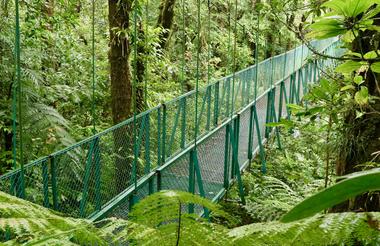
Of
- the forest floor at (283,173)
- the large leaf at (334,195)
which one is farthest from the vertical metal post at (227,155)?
the large leaf at (334,195)

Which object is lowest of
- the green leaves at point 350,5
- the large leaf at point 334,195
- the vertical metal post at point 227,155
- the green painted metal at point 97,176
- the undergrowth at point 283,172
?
the undergrowth at point 283,172

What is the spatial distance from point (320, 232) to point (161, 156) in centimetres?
277

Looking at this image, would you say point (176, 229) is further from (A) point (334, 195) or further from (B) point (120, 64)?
(B) point (120, 64)

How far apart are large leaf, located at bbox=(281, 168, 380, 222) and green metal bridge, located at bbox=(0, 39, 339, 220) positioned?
1.25 m

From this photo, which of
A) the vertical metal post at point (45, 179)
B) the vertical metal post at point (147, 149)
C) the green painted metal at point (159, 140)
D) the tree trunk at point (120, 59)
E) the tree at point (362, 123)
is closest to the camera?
the tree at point (362, 123)

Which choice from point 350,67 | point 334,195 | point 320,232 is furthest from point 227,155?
point 334,195

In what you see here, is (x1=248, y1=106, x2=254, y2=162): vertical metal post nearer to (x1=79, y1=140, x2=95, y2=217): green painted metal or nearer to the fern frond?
(x1=79, y1=140, x2=95, y2=217): green painted metal

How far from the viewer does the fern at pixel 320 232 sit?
0.60m

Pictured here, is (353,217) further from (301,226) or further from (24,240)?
(24,240)

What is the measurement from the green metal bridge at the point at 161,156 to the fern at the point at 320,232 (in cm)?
98

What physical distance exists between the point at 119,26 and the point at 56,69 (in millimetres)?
1445

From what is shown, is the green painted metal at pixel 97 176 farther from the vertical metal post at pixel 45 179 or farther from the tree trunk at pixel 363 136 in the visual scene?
the tree trunk at pixel 363 136

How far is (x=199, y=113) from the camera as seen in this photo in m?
4.31

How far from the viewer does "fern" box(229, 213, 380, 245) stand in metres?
0.60
